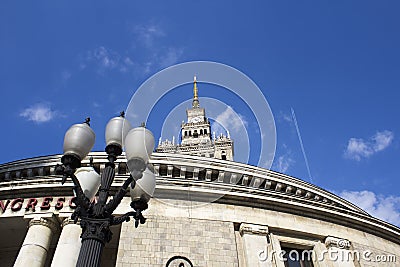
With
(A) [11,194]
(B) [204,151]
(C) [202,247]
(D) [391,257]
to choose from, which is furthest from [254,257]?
(B) [204,151]

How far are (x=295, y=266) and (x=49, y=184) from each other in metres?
12.0

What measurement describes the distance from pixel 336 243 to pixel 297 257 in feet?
6.99

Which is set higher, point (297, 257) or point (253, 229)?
point (253, 229)

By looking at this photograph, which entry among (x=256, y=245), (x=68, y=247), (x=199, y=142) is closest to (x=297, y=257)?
(x=256, y=245)

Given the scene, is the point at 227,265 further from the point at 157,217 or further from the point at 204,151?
the point at 204,151

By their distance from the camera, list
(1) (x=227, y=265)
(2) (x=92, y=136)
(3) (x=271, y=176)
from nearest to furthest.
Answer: (2) (x=92, y=136) < (1) (x=227, y=265) < (3) (x=271, y=176)

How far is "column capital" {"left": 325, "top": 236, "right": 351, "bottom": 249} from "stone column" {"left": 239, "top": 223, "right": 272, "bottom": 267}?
3.25 metres

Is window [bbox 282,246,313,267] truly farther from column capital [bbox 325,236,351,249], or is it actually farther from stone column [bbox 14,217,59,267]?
stone column [bbox 14,217,59,267]

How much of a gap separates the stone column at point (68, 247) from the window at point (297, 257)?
9.18 metres

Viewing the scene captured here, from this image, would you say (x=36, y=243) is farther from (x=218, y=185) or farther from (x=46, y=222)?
(x=218, y=185)

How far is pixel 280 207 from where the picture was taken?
56.2 ft

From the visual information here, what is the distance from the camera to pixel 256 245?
15.0m

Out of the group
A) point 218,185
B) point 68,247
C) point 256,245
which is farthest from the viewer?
point 218,185

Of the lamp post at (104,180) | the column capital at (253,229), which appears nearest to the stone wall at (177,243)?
the column capital at (253,229)
